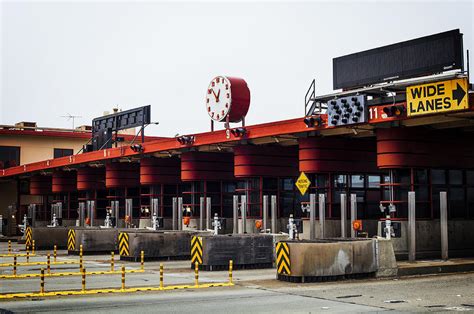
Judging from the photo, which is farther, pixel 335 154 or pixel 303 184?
pixel 335 154

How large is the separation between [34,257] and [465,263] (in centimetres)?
2184

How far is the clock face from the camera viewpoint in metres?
39.1

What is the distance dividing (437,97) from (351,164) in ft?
31.6

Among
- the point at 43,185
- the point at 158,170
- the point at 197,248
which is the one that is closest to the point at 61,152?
the point at 43,185

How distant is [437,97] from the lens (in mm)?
25219

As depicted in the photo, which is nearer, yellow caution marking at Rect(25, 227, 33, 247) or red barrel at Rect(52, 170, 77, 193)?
yellow caution marking at Rect(25, 227, 33, 247)

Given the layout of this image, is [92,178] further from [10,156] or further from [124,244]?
[124,244]

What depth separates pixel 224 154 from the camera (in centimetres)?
4356

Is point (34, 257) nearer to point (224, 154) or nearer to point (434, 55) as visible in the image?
point (224, 154)

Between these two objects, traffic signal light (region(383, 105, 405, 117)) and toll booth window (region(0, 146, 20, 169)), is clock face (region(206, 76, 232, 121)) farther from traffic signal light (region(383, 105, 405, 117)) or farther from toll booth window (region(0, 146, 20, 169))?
toll booth window (region(0, 146, 20, 169))

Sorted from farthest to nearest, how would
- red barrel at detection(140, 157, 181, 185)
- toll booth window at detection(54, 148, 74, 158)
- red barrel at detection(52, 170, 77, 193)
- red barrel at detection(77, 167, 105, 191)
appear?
toll booth window at detection(54, 148, 74, 158) < red barrel at detection(52, 170, 77, 193) < red barrel at detection(77, 167, 105, 191) < red barrel at detection(140, 157, 181, 185)

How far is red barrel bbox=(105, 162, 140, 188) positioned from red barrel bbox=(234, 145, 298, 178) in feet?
48.6

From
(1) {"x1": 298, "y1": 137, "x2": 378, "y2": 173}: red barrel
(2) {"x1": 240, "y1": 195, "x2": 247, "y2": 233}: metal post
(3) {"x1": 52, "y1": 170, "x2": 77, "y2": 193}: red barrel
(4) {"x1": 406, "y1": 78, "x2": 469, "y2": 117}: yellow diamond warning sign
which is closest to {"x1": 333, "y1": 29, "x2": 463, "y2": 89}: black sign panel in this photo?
(1) {"x1": 298, "y1": 137, "x2": 378, "y2": 173}: red barrel

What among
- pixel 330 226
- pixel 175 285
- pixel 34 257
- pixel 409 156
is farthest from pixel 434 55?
pixel 34 257
